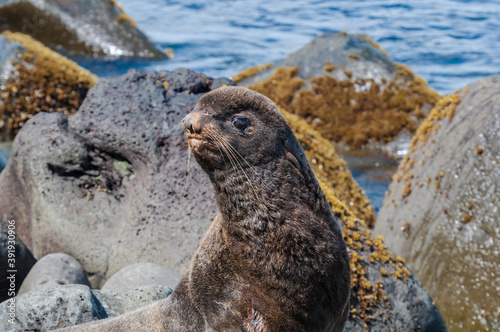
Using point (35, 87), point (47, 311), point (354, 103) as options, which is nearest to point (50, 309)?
point (47, 311)

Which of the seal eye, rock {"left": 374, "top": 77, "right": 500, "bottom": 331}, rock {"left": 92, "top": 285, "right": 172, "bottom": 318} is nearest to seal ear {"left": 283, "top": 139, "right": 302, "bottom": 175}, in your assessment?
the seal eye

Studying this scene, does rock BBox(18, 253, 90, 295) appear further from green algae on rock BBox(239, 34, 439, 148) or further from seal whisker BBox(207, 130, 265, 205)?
green algae on rock BBox(239, 34, 439, 148)

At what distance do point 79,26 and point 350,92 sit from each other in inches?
326

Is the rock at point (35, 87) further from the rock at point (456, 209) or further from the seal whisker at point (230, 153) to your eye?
the seal whisker at point (230, 153)

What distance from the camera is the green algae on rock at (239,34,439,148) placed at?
461 inches

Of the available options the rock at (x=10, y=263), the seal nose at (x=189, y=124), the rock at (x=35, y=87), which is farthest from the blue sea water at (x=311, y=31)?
the seal nose at (x=189, y=124)

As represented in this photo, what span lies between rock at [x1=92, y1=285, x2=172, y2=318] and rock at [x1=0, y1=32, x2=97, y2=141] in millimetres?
5926

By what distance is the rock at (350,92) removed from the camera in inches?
461

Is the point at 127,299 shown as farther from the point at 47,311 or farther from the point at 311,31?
the point at 311,31

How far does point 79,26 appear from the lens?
1658 cm

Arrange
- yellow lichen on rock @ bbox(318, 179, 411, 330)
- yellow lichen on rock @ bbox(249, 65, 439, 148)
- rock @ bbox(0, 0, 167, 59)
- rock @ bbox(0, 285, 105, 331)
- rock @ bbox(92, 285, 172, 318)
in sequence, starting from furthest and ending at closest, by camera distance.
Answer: rock @ bbox(0, 0, 167, 59), yellow lichen on rock @ bbox(249, 65, 439, 148), yellow lichen on rock @ bbox(318, 179, 411, 330), rock @ bbox(92, 285, 172, 318), rock @ bbox(0, 285, 105, 331)

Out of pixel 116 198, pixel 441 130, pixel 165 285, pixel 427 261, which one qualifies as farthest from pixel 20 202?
pixel 441 130

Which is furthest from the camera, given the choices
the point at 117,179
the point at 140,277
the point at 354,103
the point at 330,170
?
the point at 354,103

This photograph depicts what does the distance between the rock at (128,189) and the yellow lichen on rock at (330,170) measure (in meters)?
0.36
